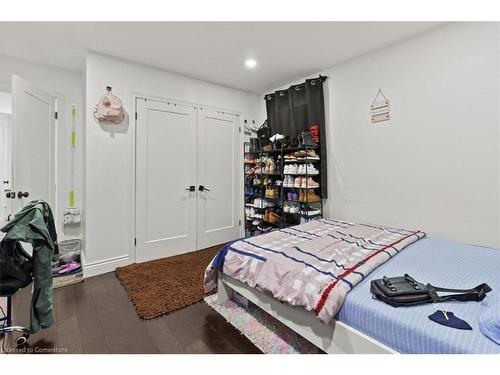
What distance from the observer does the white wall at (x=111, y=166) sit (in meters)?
2.75

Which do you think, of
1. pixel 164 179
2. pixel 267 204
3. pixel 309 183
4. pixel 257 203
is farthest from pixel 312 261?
pixel 164 179

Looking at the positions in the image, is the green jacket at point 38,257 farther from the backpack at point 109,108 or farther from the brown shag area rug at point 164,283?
the backpack at point 109,108

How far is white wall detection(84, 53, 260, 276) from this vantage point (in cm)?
275

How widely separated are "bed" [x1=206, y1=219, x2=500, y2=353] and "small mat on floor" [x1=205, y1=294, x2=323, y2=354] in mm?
146

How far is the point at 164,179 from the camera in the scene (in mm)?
3266

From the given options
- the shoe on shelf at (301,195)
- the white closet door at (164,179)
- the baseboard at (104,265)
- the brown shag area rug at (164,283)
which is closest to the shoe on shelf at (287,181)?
the shoe on shelf at (301,195)

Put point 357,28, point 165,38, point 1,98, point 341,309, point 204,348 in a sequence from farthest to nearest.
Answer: point 1,98, point 165,38, point 357,28, point 204,348, point 341,309

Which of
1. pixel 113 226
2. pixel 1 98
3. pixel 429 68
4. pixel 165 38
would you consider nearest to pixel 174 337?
pixel 113 226

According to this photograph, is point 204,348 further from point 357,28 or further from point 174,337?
point 357,28

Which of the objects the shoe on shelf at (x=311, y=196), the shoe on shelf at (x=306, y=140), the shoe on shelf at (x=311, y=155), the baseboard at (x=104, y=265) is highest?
the shoe on shelf at (x=306, y=140)

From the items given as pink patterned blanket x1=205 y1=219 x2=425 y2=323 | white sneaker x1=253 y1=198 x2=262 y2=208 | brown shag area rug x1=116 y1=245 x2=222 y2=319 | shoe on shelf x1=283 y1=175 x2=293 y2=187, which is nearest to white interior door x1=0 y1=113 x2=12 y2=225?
brown shag area rug x1=116 y1=245 x2=222 y2=319

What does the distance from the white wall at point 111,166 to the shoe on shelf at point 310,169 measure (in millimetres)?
2041
